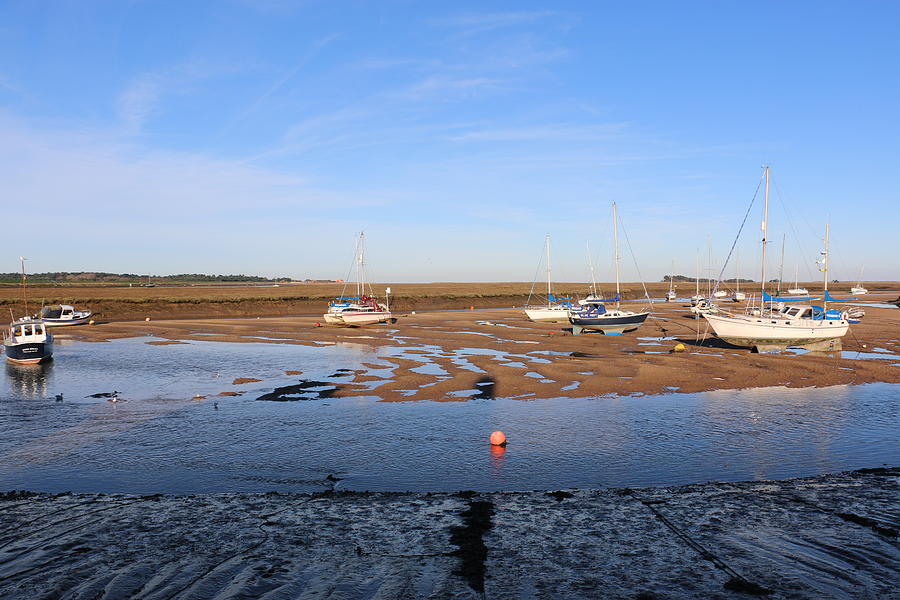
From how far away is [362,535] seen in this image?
1180cm

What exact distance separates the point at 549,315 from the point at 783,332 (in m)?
29.9

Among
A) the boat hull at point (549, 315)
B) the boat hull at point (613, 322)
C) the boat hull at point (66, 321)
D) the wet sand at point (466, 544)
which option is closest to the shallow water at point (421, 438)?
the wet sand at point (466, 544)

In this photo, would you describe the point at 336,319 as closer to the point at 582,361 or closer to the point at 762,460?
the point at 582,361

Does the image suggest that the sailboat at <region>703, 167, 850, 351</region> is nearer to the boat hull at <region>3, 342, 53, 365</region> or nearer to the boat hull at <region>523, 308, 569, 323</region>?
the boat hull at <region>523, 308, 569, 323</region>

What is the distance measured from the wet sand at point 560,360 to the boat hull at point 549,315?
4111 millimetres

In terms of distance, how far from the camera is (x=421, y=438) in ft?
65.9

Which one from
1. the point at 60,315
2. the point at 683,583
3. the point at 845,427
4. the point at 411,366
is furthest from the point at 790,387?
the point at 60,315

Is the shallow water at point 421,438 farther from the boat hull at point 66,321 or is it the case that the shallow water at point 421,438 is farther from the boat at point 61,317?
the boat at point 61,317

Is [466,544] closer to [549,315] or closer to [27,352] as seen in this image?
[27,352]

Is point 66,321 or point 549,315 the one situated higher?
point 549,315

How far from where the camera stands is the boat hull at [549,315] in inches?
2692

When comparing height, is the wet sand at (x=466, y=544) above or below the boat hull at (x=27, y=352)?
below

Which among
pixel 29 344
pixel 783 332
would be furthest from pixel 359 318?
pixel 783 332

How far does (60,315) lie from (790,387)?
71.0 m
